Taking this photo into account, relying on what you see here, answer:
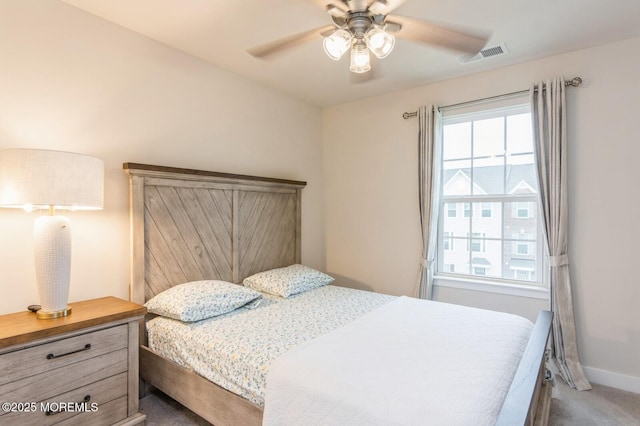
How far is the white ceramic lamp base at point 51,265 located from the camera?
5.72 ft

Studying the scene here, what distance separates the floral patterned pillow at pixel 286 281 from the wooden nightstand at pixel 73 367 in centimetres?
105

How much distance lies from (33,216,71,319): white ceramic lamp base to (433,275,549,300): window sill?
2895 mm

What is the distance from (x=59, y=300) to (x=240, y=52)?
208 centimetres

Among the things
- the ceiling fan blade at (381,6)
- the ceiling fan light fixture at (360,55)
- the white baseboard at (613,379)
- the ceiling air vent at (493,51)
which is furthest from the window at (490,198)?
the ceiling fan blade at (381,6)

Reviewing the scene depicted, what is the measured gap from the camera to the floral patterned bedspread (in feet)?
5.44

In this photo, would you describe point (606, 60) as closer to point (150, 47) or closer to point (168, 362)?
point (150, 47)

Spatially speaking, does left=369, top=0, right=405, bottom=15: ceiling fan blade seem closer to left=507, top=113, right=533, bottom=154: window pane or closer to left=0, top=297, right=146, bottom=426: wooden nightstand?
left=507, top=113, right=533, bottom=154: window pane

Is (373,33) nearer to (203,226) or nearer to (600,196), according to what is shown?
(203,226)

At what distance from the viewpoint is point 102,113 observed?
7.38 feet

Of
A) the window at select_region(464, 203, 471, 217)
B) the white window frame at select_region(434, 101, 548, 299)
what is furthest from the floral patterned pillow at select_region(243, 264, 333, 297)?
the window at select_region(464, 203, 471, 217)

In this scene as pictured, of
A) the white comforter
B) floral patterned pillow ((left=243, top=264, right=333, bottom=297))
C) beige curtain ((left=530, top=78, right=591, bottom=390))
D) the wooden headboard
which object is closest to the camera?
the white comforter

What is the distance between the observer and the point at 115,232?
2.31 metres

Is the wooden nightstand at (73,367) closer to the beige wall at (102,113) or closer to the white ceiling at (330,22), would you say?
the beige wall at (102,113)

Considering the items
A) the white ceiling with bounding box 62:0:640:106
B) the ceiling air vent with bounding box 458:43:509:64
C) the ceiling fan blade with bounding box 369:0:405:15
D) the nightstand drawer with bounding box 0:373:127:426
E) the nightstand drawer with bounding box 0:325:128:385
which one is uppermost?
the white ceiling with bounding box 62:0:640:106
